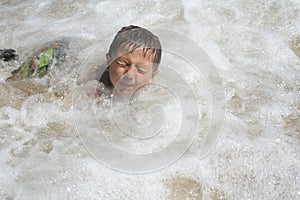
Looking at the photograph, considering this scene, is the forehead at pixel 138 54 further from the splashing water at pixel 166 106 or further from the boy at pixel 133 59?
the splashing water at pixel 166 106

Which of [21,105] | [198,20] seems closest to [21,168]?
[21,105]

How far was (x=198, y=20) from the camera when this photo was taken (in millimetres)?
3840

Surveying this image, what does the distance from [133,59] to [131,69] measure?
0.07 metres

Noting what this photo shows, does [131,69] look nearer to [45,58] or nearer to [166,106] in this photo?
[166,106]

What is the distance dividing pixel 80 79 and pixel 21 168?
91 cm

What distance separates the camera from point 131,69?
281 cm

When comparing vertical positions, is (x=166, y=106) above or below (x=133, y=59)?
below

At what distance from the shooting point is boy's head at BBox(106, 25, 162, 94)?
2797mm

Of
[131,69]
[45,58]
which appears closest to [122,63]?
[131,69]

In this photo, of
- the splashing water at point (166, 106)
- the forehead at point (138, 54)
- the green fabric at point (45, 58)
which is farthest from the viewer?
the green fabric at point (45, 58)

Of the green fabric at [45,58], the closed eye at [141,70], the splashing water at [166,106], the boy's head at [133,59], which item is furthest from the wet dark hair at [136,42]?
the green fabric at [45,58]

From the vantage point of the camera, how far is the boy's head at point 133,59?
280 cm

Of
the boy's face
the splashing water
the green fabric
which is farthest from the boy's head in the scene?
the green fabric

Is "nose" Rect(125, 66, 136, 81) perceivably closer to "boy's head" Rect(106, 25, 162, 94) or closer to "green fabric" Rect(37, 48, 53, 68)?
"boy's head" Rect(106, 25, 162, 94)
